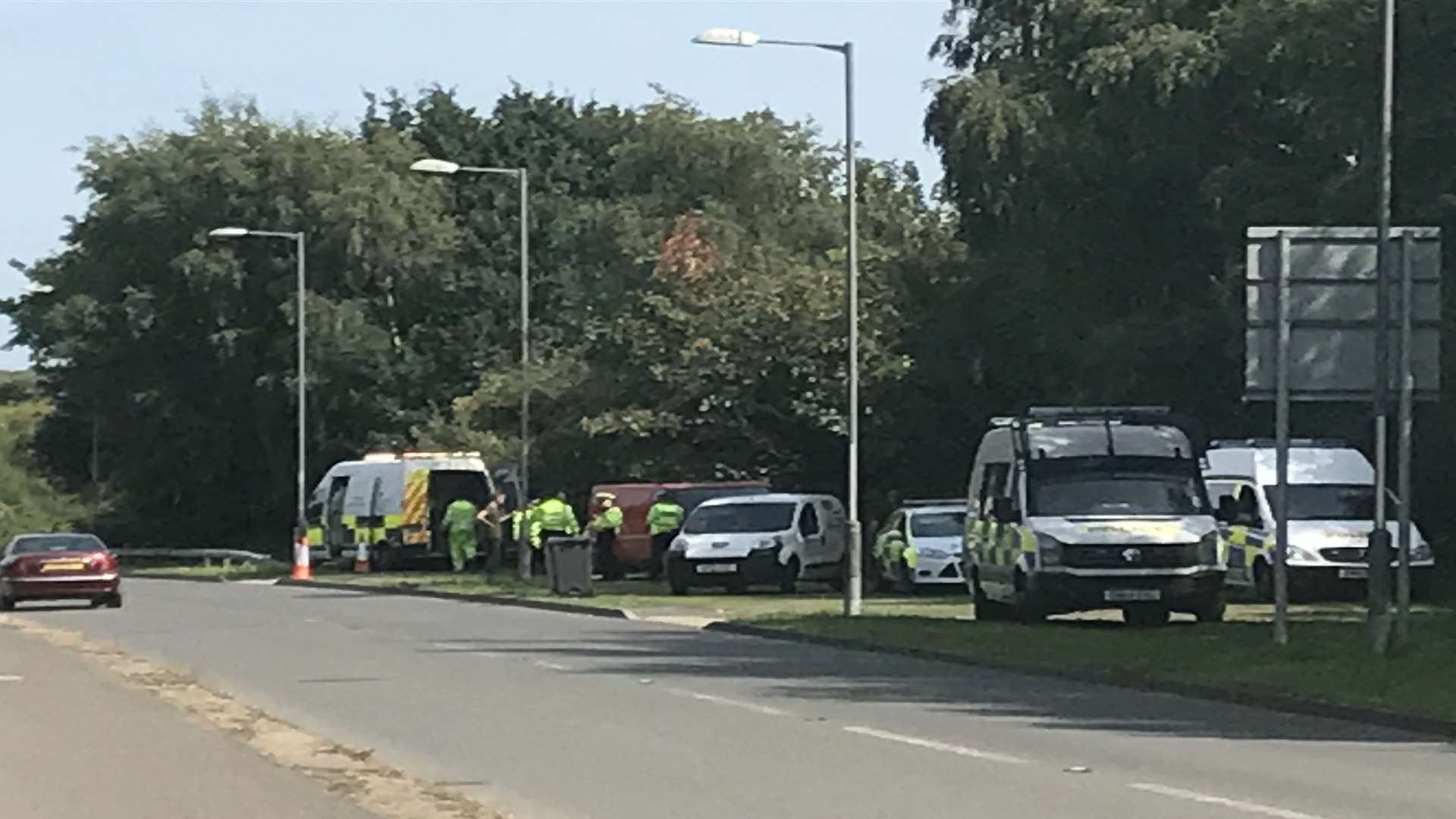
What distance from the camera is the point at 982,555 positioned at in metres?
32.2

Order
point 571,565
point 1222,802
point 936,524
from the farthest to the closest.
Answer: point 936,524 < point 571,565 < point 1222,802

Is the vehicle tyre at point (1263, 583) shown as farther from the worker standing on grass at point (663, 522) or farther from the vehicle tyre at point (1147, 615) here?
the worker standing on grass at point (663, 522)

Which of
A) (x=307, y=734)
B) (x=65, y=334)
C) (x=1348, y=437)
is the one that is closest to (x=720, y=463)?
(x=1348, y=437)

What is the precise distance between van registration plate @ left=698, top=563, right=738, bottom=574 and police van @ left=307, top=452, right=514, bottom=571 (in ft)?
44.4

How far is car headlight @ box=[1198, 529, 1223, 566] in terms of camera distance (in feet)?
98.6

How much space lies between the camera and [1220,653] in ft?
79.0

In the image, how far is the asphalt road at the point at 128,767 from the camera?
1302 centimetres

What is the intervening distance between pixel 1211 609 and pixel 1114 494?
1720mm

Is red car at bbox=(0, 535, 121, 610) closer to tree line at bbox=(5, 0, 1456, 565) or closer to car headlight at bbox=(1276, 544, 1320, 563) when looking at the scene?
tree line at bbox=(5, 0, 1456, 565)

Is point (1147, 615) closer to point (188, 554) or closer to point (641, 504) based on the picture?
point (641, 504)

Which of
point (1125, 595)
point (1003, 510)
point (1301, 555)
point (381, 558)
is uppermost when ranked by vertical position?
point (1003, 510)

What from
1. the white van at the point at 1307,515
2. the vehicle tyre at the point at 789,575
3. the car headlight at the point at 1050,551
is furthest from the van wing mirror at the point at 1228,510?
the vehicle tyre at the point at 789,575

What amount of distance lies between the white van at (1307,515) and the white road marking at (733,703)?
15263 mm

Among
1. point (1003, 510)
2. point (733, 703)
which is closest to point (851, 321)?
point (1003, 510)
